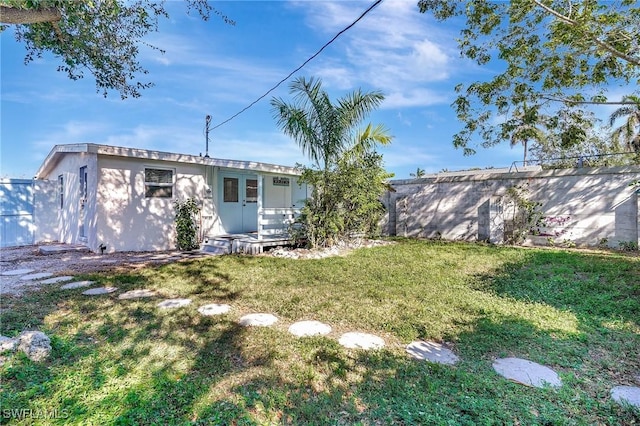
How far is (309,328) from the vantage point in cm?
350

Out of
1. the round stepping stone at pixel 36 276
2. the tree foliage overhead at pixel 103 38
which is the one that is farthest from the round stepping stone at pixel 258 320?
the tree foliage overhead at pixel 103 38

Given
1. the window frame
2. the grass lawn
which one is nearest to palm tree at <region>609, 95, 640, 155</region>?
the grass lawn

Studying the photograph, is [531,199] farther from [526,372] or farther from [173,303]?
[173,303]

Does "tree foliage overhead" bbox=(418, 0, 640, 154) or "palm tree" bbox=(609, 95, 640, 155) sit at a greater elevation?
"palm tree" bbox=(609, 95, 640, 155)

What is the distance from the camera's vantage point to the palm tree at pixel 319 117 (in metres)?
8.00

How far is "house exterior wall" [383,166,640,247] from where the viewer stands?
7605mm

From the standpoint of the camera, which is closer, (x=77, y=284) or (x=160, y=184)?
(x=77, y=284)

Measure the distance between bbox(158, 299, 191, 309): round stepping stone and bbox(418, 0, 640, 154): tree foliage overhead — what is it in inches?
298

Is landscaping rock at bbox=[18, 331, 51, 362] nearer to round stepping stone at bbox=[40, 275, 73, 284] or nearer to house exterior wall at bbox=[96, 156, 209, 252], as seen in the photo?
round stepping stone at bbox=[40, 275, 73, 284]

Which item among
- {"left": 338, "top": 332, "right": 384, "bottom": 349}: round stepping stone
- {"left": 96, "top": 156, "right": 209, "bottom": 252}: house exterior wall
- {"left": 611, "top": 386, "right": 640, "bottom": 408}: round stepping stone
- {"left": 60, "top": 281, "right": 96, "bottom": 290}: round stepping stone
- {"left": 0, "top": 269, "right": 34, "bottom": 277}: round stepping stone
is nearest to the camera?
{"left": 611, "top": 386, "right": 640, "bottom": 408}: round stepping stone

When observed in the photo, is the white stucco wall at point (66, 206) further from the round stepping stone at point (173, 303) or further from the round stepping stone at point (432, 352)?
the round stepping stone at point (432, 352)

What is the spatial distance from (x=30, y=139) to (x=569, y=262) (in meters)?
15.5

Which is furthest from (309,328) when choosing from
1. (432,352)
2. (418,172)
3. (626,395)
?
(418,172)

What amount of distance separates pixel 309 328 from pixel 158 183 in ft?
23.1
